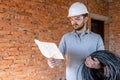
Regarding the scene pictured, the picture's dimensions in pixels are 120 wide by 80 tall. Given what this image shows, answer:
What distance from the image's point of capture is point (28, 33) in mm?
3908

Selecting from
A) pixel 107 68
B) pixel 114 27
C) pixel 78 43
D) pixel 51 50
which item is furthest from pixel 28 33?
pixel 114 27

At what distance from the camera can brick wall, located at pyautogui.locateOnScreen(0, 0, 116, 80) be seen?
3533 mm

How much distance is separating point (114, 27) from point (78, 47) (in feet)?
14.5

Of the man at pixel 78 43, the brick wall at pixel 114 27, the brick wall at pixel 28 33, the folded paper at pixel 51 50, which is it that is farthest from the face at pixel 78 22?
the brick wall at pixel 114 27

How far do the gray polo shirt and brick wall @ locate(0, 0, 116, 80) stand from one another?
5.02ft

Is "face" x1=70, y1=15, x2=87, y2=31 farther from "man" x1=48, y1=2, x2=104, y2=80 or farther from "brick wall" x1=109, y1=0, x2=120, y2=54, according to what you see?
"brick wall" x1=109, y1=0, x2=120, y2=54

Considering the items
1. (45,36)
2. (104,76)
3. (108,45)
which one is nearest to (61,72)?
(45,36)

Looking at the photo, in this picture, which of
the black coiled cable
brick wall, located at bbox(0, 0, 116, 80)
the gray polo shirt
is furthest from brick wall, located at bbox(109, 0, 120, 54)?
the black coiled cable

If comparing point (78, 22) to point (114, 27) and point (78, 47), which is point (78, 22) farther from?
point (114, 27)

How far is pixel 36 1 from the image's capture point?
13.4 ft

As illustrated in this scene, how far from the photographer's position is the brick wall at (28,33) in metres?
3.53

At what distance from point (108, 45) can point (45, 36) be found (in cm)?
280

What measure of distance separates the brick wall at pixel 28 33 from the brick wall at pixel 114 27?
210 cm

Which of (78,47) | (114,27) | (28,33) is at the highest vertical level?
(78,47)
